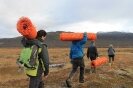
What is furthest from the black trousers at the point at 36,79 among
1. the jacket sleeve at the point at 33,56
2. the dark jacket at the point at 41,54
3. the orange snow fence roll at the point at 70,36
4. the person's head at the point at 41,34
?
the orange snow fence roll at the point at 70,36

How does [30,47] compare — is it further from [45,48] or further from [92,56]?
[92,56]

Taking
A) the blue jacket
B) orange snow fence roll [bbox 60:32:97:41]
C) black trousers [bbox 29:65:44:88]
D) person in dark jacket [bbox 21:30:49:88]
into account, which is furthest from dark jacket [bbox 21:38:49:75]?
the blue jacket

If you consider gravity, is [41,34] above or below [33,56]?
above

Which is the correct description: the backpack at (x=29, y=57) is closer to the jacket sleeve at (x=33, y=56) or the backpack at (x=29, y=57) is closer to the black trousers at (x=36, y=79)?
the jacket sleeve at (x=33, y=56)

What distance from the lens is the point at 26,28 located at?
10.8 meters

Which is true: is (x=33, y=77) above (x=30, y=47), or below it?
below

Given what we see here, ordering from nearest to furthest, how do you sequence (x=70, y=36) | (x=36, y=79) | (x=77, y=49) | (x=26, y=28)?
(x=26, y=28) → (x=36, y=79) → (x=70, y=36) → (x=77, y=49)

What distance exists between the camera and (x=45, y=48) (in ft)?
35.6

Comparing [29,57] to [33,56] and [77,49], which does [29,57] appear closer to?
[33,56]

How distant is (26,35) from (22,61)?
27.6 inches

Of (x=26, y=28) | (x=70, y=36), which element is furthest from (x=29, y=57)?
(x=70, y=36)

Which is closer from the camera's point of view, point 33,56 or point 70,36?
point 33,56

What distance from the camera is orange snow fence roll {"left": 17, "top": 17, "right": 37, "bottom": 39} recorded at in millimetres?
10758

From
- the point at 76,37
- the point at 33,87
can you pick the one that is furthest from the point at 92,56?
the point at 33,87
